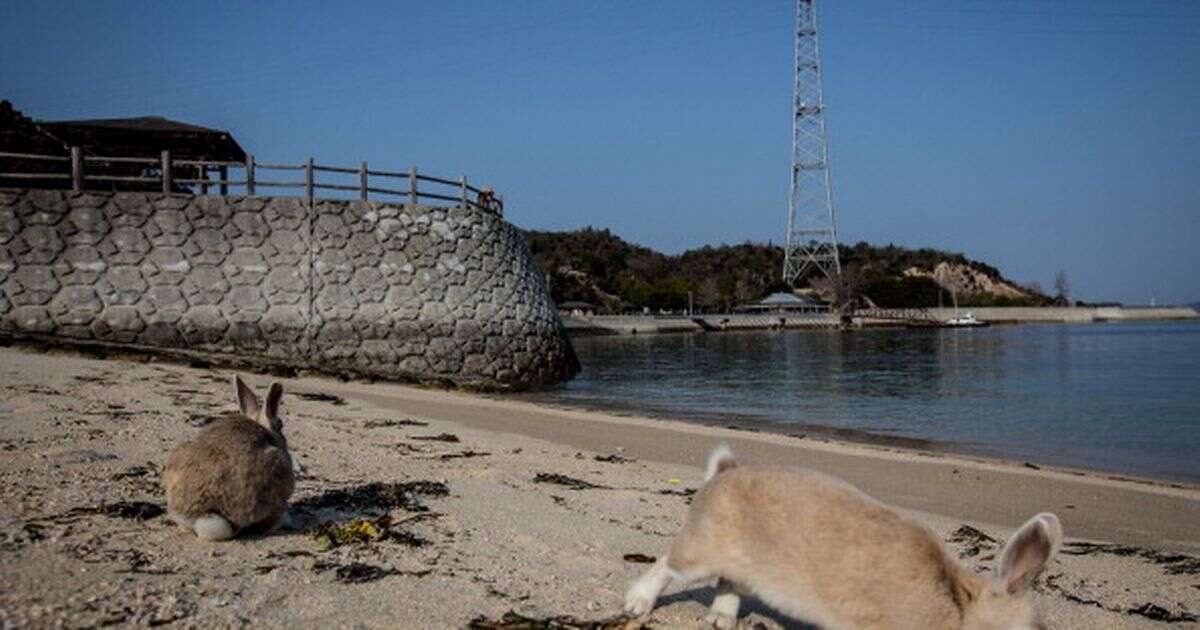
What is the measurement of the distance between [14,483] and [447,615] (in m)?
3.22

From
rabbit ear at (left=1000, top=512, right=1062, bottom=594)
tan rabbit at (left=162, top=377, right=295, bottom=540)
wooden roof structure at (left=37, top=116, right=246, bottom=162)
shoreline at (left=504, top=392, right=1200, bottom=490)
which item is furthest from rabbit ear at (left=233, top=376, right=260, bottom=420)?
wooden roof structure at (left=37, top=116, right=246, bottom=162)

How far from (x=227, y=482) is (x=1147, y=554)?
6.59 metres

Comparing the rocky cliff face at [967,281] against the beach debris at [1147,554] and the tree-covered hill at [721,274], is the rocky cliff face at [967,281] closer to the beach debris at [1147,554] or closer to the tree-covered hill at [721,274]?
the tree-covered hill at [721,274]

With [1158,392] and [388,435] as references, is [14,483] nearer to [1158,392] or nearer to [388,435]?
[388,435]

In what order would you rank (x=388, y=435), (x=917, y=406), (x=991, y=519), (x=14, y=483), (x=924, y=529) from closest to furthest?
1. (x=924, y=529)
2. (x=14, y=483)
3. (x=991, y=519)
4. (x=388, y=435)
5. (x=917, y=406)

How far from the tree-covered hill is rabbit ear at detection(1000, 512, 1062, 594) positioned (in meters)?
98.6

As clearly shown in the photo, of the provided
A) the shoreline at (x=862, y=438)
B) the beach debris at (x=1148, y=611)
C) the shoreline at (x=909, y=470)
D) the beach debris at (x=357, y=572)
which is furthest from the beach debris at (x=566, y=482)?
the shoreline at (x=862, y=438)

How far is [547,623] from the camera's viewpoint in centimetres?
362

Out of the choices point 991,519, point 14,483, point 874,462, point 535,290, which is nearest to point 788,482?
point 14,483

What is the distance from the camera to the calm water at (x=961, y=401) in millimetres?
14539

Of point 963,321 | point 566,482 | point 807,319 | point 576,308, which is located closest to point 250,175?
point 566,482

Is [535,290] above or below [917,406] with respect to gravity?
above

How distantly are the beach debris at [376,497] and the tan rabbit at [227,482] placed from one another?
32.3 inches

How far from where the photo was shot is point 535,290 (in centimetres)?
2719
